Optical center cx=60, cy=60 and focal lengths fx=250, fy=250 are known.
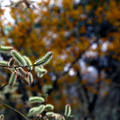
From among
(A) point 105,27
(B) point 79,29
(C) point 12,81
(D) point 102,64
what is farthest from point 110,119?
(C) point 12,81

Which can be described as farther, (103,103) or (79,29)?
(103,103)

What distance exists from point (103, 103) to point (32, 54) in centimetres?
1006

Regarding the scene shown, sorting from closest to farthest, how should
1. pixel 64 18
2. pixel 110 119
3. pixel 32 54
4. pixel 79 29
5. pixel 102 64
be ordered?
pixel 32 54 < pixel 64 18 < pixel 79 29 < pixel 102 64 < pixel 110 119

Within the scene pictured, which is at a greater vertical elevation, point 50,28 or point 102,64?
point 102,64

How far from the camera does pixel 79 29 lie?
8891 mm

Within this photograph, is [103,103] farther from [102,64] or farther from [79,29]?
[79,29]

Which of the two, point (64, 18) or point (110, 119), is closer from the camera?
point (64, 18)

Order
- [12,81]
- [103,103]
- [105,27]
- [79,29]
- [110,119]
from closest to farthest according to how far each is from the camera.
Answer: [12,81] → [79,29] → [105,27] → [110,119] → [103,103]

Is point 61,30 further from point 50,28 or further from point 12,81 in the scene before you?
point 12,81

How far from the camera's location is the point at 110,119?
13797 millimetres

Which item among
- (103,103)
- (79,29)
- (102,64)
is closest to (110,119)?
(103,103)

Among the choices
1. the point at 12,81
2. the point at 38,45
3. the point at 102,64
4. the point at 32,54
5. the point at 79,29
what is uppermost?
the point at 102,64

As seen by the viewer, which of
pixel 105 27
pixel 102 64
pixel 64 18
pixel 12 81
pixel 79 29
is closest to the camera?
pixel 12 81

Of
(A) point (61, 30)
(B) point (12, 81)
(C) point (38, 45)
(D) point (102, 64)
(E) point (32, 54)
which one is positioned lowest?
(B) point (12, 81)
